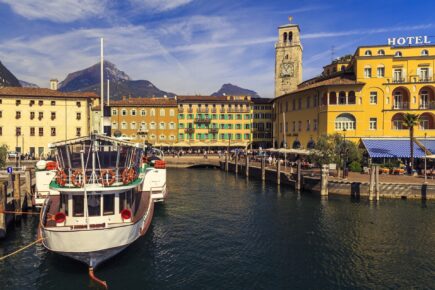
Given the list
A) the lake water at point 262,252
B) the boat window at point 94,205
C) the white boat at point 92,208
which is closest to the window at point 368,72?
the lake water at point 262,252

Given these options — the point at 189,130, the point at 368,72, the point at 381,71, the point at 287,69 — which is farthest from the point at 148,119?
the point at 381,71

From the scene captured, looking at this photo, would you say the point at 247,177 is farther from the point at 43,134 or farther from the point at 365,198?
the point at 43,134

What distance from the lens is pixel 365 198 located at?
3719 centimetres

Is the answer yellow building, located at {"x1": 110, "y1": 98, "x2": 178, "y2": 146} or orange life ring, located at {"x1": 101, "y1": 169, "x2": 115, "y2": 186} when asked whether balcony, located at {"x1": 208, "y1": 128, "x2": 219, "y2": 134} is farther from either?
orange life ring, located at {"x1": 101, "y1": 169, "x2": 115, "y2": 186}

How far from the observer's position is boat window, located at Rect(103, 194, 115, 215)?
64.1 ft

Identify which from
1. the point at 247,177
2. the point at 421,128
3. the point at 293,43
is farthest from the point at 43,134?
the point at 421,128

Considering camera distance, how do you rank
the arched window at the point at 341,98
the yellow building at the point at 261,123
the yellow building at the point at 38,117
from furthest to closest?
the yellow building at the point at 261,123 < the yellow building at the point at 38,117 < the arched window at the point at 341,98

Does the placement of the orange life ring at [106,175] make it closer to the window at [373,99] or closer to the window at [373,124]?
the window at [373,124]

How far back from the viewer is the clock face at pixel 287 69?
88.5 m

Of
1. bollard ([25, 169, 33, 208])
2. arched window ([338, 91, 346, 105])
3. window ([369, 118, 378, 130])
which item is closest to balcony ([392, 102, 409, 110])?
window ([369, 118, 378, 130])

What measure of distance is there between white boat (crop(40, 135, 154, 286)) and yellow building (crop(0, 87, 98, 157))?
58365 mm

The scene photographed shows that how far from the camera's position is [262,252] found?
2180cm

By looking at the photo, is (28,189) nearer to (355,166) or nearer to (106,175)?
(106,175)

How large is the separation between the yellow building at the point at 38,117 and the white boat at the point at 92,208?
58365 millimetres
